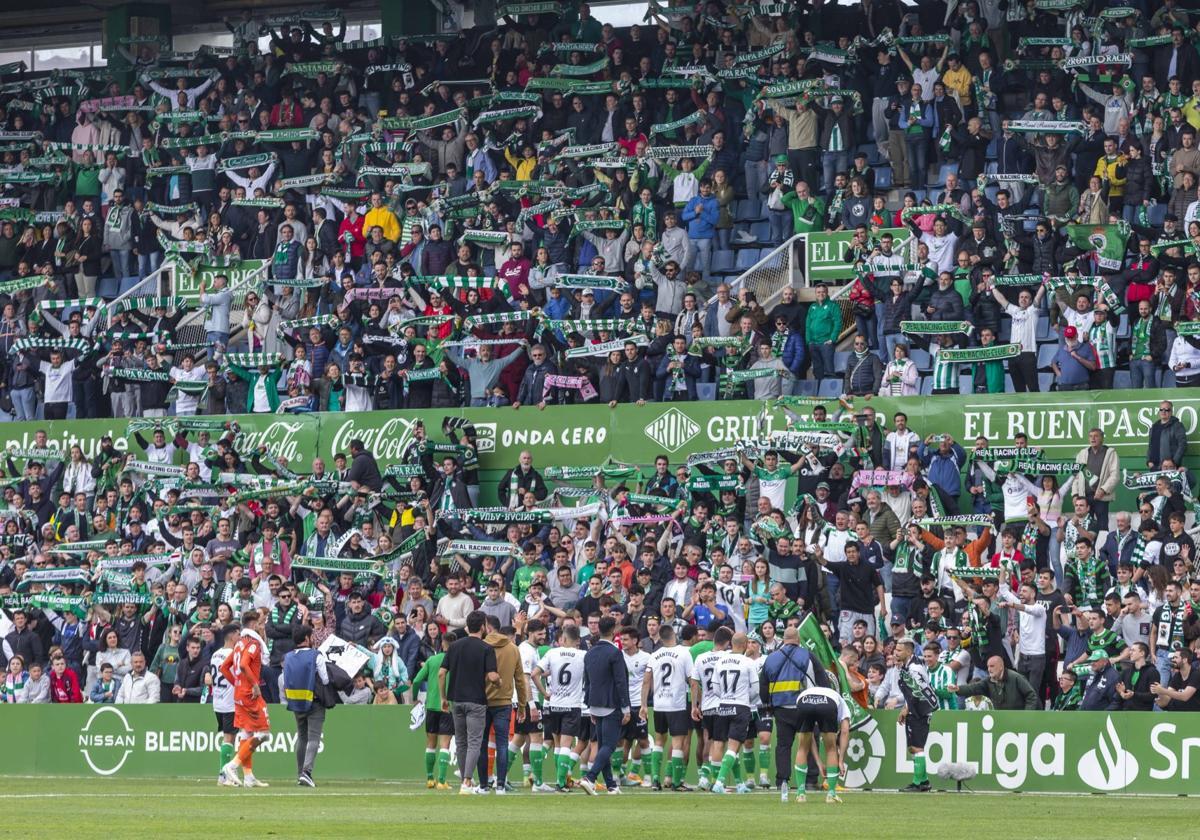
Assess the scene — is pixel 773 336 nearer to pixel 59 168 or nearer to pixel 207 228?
pixel 207 228

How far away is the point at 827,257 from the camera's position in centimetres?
3161

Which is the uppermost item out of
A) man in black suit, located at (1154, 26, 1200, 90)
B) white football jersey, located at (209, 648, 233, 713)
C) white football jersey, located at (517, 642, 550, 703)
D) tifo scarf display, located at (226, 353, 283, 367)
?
man in black suit, located at (1154, 26, 1200, 90)

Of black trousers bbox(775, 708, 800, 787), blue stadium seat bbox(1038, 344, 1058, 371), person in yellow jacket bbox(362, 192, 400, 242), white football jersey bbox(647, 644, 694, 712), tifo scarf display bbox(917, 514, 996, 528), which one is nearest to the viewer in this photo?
black trousers bbox(775, 708, 800, 787)

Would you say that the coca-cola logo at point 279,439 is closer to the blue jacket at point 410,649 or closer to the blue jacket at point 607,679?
the blue jacket at point 410,649

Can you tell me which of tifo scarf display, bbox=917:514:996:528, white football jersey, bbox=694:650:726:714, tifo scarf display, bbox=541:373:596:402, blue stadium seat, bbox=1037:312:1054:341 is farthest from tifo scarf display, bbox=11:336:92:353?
white football jersey, bbox=694:650:726:714

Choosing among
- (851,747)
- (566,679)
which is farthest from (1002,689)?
(566,679)

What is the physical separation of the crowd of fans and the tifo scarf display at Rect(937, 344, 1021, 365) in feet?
0.16

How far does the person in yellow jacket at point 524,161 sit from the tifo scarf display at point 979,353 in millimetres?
9406

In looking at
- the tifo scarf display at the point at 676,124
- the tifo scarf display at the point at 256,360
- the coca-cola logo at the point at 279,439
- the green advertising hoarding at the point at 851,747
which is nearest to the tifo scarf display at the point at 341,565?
the green advertising hoarding at the point at 851,747

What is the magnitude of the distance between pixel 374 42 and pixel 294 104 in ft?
8.71

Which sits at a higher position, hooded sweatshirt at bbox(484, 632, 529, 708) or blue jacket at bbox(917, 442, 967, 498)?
blue jacket at bbox(917, 442, 967, 498)

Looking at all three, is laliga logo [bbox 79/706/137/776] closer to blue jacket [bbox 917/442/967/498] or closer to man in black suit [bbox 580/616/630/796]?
man in black suit [bbox 580/616/630/796]

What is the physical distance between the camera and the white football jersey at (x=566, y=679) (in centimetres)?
2181

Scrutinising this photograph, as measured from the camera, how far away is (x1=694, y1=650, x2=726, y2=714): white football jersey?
2186cm
